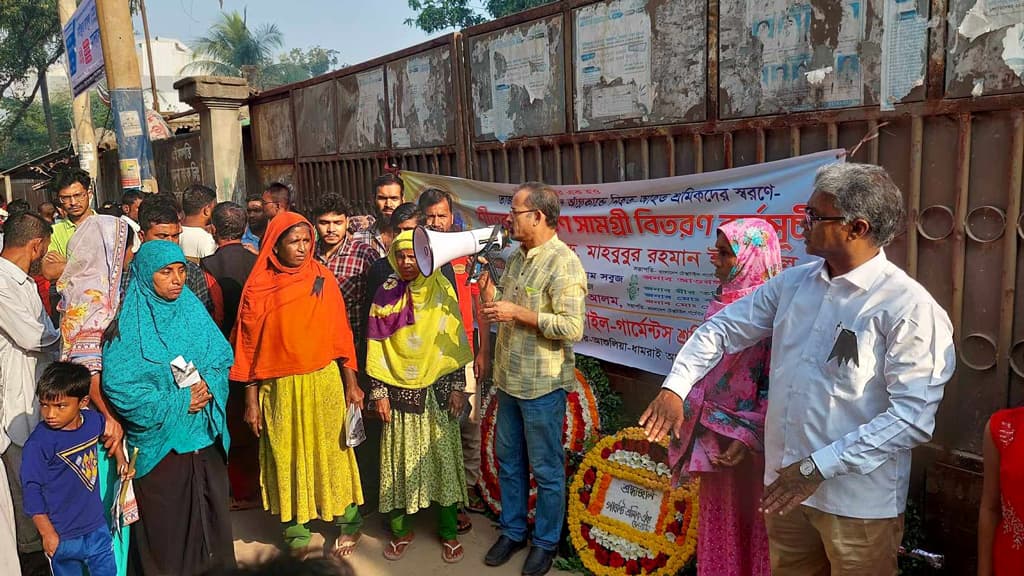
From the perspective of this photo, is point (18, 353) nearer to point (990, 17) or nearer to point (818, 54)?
point (818, 54)

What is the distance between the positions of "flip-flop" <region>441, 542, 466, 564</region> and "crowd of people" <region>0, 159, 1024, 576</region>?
0.09ft

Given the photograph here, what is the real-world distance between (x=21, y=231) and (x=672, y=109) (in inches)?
133

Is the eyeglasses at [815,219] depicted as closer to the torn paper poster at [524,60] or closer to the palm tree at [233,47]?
the torn paper poster at [524,60]

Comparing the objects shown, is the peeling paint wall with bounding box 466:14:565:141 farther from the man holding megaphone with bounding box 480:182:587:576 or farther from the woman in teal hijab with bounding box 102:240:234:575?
the woman in teal hijab with bounding box 102:240:234:575

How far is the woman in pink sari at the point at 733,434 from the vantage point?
2590 mm

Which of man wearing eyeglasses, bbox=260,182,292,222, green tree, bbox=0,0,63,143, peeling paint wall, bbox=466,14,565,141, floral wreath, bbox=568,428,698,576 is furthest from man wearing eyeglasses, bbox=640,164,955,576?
green tree, bbox=0,0,63,143

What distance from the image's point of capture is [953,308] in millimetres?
2885

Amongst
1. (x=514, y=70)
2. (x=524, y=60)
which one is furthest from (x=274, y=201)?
(x=524, y=60)

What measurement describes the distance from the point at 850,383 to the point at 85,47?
308 inches

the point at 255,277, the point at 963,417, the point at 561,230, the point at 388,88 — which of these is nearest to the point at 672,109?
the point at 561,230

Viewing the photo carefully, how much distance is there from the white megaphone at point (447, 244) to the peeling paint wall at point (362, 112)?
10.7 ft

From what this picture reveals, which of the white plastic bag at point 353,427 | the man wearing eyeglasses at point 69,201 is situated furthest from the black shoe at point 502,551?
the man wearing eyeglasses at point 69,201

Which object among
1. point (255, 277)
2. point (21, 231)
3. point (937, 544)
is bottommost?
point (937, 544)

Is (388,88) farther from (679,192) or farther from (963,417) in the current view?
(963,417)
